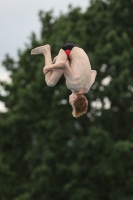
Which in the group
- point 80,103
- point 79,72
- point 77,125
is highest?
point 77,125

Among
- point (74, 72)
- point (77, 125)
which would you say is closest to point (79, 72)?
point (74, 72)

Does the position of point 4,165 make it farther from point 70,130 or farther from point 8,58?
point 8,58

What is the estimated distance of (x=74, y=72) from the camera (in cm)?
816

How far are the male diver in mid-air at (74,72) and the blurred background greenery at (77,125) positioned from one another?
46.7 feet

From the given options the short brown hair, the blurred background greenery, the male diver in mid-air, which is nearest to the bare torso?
the male diver in mid-air

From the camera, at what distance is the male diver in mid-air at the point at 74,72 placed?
316 inches

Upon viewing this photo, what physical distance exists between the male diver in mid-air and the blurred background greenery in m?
14.2

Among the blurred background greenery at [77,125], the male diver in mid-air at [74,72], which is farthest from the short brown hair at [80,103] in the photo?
the blurred background greenery at [77,125]

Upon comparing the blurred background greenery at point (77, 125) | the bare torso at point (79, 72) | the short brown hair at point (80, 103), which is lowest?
the short brown hair at point (80, 103)

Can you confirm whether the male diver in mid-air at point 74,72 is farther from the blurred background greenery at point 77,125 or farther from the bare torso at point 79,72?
the blurred background greenery at point 77,125

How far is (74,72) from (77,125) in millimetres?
17058

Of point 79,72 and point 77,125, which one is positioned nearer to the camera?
point 79,72

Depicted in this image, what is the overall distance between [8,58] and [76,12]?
4.09 meters

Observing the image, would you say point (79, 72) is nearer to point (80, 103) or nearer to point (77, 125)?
point (80, 103)
